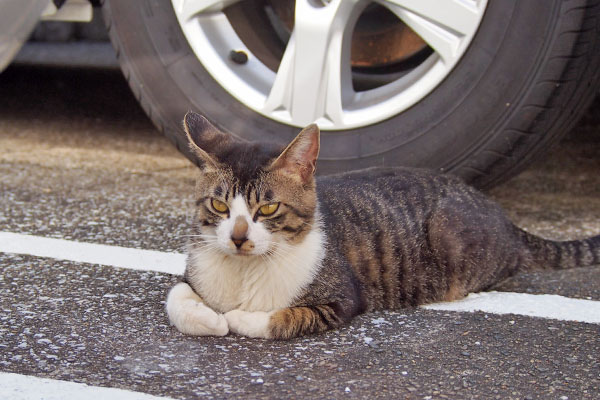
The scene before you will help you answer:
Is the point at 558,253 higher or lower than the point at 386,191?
lower

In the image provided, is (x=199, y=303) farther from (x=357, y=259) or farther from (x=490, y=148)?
(x=490, y=148)

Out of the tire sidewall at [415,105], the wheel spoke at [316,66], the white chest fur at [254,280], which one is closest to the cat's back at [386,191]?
the tire sidewall at [415,105]

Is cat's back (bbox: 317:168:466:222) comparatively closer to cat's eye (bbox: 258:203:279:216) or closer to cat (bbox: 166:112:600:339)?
cat (bbox: 166:112:600:339)

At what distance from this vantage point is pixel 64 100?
588cm

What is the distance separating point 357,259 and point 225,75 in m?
1.22

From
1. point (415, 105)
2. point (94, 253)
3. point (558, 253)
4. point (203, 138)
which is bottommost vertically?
point (94, 253)

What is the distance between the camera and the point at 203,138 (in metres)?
2.63

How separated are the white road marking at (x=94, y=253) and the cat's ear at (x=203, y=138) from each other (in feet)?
1.85

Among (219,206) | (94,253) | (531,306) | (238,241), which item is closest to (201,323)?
(238,241)

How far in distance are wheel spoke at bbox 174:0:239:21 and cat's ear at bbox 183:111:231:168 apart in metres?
0.97

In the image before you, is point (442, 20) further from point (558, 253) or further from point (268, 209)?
point (268, 209)

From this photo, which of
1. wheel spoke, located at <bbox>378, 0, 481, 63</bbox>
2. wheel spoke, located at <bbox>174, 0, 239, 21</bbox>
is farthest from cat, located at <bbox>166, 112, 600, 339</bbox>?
wheel spoke, located at <bbox>174, 0, 239, 21</bbox>

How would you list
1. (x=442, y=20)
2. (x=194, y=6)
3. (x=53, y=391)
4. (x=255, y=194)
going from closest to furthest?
(x=53, y=391)
(x=255, y=194)
(x=442, y=20)
(x=194, y=6)

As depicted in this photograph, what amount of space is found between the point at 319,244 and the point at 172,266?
0.66 m
